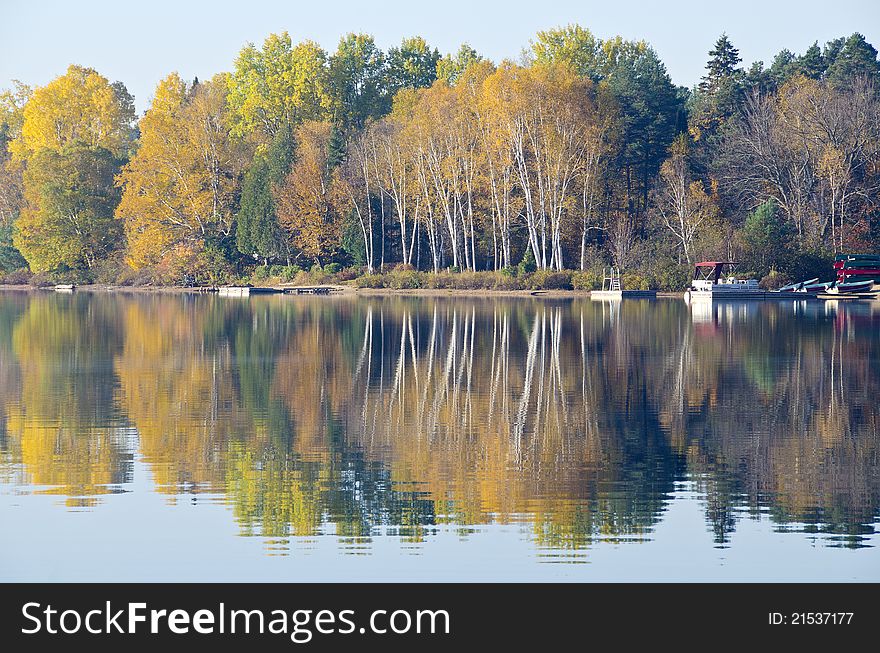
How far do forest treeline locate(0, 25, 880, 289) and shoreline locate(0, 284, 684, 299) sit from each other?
2.92 ft

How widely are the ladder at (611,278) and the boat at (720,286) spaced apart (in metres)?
3.50

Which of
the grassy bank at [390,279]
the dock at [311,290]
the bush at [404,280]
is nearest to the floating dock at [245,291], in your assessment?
the dock at [311,290]

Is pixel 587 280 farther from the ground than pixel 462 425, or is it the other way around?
pixel 587 280

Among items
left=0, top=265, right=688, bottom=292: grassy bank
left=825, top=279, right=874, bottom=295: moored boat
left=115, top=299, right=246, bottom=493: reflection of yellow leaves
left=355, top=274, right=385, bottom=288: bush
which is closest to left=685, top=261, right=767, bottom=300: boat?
left=0, top=265, right=688, bottom=292: grassy bank

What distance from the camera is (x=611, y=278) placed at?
62.4 metres

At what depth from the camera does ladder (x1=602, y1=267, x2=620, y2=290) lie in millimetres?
62594

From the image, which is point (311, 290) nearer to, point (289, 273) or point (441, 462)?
point (289, 273)

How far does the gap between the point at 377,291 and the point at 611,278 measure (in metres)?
13.6

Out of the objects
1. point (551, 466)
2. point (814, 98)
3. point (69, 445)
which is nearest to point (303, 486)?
point (551, 466)

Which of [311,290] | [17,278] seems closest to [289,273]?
[311,290]

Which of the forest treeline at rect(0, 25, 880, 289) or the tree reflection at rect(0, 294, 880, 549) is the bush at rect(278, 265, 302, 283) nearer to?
the forest treeline at rect(0, 25, 880, 289)
